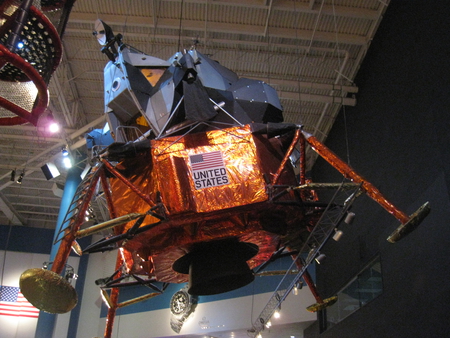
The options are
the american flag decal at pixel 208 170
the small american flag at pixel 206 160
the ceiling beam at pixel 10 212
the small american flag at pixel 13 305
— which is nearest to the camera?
the american flag decal at pixel 208 170

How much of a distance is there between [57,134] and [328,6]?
33.9ft

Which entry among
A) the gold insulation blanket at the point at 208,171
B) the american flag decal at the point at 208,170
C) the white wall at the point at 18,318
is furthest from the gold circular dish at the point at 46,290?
the white wall at the point at 18,318

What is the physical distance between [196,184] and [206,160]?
389mm

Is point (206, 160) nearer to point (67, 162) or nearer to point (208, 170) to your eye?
point (208, 170)

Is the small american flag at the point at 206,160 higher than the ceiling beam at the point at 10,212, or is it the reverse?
the ceiling beam at the point at 10,212

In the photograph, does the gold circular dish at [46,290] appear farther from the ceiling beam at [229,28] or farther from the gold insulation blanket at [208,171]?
the ceiling beam at [229,28]

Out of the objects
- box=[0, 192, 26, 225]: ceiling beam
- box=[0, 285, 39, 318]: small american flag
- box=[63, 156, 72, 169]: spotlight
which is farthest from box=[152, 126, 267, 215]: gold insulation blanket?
box=[0, 192, 26, 225]: ceiling beam

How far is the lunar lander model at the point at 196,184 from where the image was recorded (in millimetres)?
5727

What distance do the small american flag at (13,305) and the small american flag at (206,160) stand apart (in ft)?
60.3

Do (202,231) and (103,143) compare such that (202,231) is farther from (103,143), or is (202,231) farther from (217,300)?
(217,300)

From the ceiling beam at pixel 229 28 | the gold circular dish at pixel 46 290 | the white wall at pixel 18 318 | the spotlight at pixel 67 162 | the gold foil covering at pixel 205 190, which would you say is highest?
the ceiling beam at pixel 229 28

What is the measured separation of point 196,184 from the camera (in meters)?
5.82

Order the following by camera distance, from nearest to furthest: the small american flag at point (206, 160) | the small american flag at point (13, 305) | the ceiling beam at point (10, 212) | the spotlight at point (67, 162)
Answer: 1. the small american flag at point (206, 160)
2. the spotlight at point (67, 162)
3. the small american flag at point (13, 305)
4. the ceiling beam at point (10, 212)

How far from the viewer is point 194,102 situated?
638 centimetres
